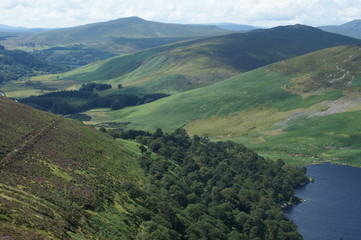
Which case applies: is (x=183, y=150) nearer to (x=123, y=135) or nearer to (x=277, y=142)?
(x=123, y=135)

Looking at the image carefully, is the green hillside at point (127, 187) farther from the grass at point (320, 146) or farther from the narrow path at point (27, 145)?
the grass at point (320, 146)

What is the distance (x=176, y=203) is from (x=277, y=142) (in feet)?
366

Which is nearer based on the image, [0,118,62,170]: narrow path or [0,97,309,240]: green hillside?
[0,97,309,240]: green hillside

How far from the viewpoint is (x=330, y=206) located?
116812 mm

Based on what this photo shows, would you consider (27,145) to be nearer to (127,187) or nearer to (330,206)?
(127,187)

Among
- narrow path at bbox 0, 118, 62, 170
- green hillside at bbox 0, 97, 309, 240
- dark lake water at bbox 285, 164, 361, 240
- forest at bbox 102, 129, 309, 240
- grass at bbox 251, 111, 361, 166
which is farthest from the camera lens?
grass at bbox 251, 111, 361, 166

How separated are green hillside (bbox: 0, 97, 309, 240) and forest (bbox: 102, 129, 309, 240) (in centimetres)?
29

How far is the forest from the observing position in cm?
8219

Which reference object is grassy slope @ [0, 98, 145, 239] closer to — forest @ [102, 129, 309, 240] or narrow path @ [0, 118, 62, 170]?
narrow path @ [0, 118, 62, 170]

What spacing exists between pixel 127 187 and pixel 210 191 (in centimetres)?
4094

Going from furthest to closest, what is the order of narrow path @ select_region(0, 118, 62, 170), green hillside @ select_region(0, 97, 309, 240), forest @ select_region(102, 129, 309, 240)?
forest @ select_region(102, 129, 309, 240) → narrow path @ select_region(0, 118, 62, 170) → green hillside @ select_region(0, 97, 309, 240)

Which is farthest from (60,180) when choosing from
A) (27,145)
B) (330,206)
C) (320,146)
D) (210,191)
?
(320,146)

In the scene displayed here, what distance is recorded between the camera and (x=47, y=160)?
86.1 metres

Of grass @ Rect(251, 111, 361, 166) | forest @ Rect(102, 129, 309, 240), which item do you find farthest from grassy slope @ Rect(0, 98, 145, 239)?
grass @ Rect(251, 111, 361, 166)
